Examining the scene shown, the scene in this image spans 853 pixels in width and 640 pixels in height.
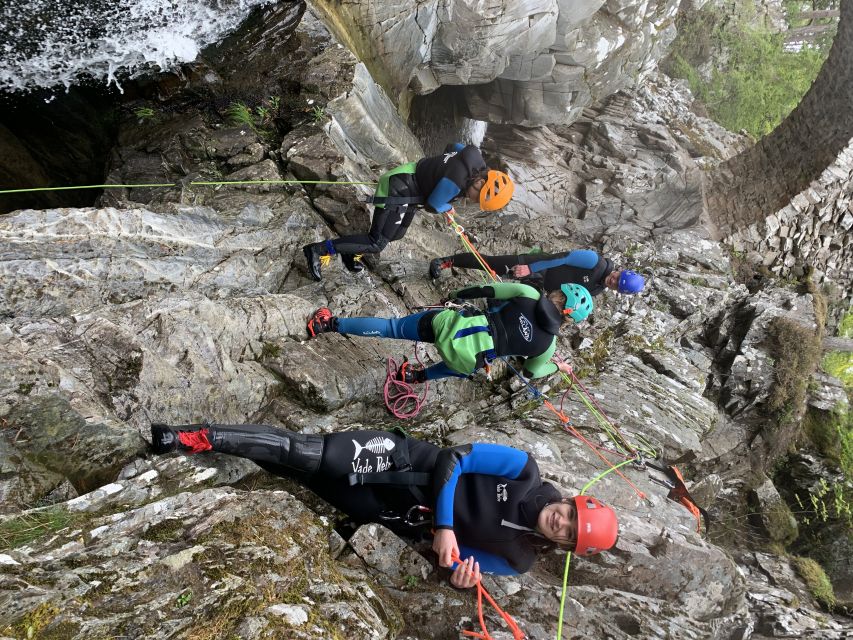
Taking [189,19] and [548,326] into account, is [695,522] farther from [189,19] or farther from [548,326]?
[189,19]

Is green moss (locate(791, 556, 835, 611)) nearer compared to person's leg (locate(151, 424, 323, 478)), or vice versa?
person's leg (locate(151, 424, 323, 478))

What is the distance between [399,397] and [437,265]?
119 inches

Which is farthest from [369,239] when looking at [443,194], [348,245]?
[443,194]

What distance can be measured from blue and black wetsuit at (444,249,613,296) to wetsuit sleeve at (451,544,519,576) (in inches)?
207

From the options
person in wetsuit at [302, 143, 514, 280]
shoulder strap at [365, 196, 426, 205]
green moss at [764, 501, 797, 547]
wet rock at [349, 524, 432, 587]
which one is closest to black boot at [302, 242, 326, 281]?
person in wetsuit at [302, 143, 514, 280]

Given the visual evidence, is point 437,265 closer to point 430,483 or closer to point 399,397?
point 399,397

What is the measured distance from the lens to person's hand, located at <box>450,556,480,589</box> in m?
4.07

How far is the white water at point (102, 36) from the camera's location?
315 inches

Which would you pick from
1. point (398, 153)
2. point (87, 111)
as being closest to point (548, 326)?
point (398, 153)

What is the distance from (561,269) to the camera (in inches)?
349

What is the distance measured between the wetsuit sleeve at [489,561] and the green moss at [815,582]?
5332 mm

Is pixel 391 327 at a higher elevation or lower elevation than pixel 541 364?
lower

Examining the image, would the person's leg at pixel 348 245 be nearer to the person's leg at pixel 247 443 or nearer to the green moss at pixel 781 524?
the person's leg at pixel 247 443

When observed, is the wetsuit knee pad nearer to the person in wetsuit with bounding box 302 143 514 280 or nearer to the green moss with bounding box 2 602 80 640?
the person in wetsuit with bounding box 302 143 514 280
